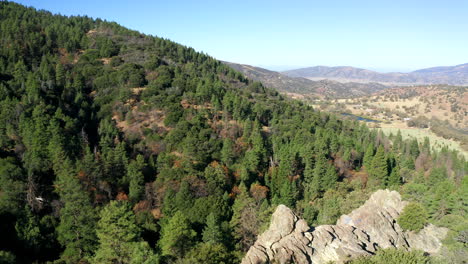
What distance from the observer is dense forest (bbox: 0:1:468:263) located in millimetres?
30344

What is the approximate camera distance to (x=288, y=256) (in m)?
25.8

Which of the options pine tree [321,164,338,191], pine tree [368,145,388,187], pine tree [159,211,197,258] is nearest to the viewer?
pine tree [159,211,197,258]

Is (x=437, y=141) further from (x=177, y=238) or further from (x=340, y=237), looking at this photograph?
(x=177, y=238)

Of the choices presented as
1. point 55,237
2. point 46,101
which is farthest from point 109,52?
point 55,237

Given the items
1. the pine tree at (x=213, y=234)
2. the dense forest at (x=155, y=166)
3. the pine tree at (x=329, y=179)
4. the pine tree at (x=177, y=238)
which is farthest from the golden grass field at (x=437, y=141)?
the pine tree at (x=177, y=238)

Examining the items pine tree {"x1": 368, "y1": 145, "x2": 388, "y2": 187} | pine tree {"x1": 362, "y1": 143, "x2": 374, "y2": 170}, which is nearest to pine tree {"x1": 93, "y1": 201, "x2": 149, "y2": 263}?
pine tree {"x1": 368, "y1": 145, "x2": 388, "y2": 187}

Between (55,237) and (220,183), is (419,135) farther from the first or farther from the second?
(55,237)

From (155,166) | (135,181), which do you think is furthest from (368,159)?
(135,181)

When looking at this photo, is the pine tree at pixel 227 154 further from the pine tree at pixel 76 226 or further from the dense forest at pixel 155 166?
the pine tree at pixel 76 226

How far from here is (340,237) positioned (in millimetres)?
29109

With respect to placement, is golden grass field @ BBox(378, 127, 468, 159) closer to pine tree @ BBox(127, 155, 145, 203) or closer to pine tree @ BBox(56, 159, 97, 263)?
pine tree @ BBox(127, 155, 145, 203)

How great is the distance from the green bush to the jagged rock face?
674 millimetres

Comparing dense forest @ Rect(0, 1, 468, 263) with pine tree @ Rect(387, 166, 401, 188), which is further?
pine tree @ Rect(387, 166, 401, 188)

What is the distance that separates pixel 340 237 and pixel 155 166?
32.1 metres
